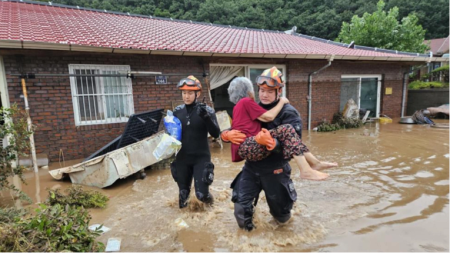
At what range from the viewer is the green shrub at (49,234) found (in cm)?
204

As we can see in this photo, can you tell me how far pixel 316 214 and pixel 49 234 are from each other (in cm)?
292

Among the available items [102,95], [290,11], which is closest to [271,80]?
[102,95]

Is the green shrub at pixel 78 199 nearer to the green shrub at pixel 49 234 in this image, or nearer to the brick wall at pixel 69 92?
the green shrub at pixel 49 234

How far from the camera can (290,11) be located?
32250 millimetres

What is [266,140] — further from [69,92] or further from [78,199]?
[69,92]

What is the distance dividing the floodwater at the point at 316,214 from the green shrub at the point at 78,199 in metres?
0.11

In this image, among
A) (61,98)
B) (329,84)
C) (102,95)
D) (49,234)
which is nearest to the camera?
(49,234)

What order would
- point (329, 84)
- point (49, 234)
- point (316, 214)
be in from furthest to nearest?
point (329, 84) < point (316, 214) < point (49, 234)

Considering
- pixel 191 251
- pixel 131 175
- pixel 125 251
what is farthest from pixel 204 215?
pixel 131 175

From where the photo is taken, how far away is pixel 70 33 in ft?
21.2

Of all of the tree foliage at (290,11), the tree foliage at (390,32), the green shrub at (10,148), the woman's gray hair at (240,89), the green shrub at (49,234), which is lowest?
the green shrub at (49,234)

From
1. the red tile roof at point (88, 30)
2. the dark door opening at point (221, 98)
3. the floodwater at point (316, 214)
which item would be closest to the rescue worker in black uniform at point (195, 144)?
the floodwater at point (316, 214)

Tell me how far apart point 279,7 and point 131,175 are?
3341cm

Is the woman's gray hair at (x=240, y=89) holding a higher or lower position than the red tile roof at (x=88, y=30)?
lower
